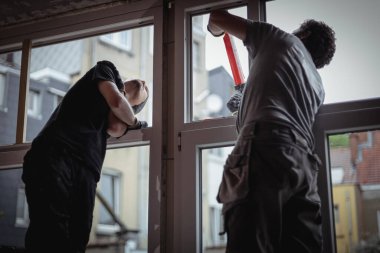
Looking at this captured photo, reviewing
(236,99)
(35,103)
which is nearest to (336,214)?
(236,99)

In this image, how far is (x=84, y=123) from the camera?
6.77ft

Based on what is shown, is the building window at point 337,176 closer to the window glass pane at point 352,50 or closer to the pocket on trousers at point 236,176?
the window glass pane at point 352,50

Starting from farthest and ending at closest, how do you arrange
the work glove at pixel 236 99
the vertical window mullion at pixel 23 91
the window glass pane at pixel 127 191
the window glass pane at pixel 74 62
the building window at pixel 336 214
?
the window glass pane at pixel 127 191
the window glass pane at pixel 74 62
the vertical window mullion at pixel 23 91
the work glove at pixel 236 99
the building window at pixel 336 214

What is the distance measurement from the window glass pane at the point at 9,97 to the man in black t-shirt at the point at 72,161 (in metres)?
0.96

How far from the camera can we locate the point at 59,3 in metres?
2.72

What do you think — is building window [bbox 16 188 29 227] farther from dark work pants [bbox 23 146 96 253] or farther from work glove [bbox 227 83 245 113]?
work glove [bbox 227 83 245 113]

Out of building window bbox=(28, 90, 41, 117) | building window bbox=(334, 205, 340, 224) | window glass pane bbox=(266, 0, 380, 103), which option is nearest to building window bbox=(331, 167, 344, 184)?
building window bbox=(334, 205, 340, 224)

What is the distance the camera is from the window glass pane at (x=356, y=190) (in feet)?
6.41

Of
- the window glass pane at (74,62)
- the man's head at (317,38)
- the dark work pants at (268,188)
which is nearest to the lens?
the dark work pants at (268,188)

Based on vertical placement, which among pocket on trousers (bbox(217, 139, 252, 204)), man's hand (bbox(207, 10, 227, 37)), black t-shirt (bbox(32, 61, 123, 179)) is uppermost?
man's hand (bbox(207, 10, 227, 37))

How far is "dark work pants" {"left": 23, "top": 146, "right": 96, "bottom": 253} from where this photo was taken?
6.22 feet

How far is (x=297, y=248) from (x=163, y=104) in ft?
3.60

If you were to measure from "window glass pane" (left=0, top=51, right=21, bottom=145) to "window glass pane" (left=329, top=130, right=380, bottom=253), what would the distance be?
1914 millimetres

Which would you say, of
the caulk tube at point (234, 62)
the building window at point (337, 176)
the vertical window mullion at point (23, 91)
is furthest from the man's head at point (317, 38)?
the vertical window mullion at point (23, 91)
